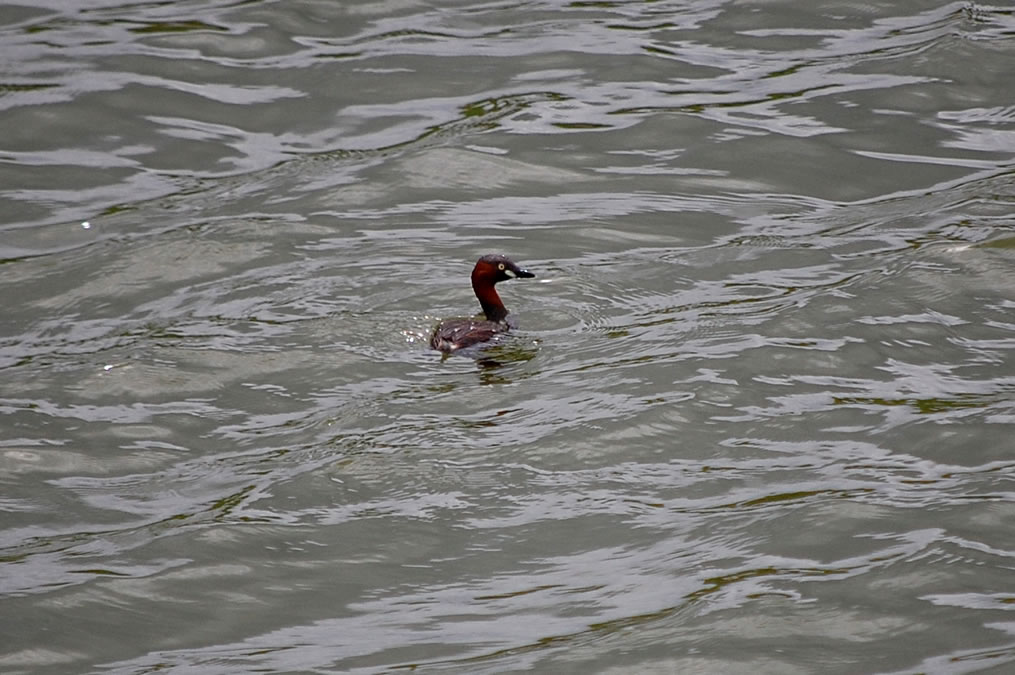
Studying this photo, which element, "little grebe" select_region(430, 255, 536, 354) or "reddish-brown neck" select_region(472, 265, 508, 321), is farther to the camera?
"reddish-brown neck" select_region(472, 265, 508, 321)

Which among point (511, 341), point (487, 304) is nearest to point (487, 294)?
point (487, 304)

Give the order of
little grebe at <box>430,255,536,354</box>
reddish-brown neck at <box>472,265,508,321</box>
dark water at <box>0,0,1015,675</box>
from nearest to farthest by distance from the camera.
→ dark water at <box>0,0,1015,675</box> → little grebe at <box>430,255,536,354</box> → reddish-brown neck at <box>472,265,508,321</box>

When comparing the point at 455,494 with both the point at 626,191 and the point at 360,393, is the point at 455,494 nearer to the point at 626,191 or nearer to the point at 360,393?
the point at 360,393

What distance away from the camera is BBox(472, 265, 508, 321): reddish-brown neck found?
27.8ft

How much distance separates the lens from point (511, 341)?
835 cm

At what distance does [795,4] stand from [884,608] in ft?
30.5

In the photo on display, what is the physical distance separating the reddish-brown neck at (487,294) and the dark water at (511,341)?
0.19m

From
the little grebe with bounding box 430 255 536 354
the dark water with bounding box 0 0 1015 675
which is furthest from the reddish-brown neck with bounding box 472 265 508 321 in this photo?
the dark water with bounding box 0 0 1015 675

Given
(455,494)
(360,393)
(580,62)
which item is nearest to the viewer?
(455,494)

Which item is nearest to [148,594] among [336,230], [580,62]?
[336,230]

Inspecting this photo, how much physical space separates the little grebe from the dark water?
0.18 m

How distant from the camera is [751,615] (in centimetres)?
558

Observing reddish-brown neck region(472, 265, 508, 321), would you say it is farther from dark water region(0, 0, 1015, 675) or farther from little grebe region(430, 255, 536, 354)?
dark water region(0, 0, 1015, 675)

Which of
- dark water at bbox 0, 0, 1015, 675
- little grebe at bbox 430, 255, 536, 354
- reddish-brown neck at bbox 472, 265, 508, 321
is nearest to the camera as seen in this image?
dark water at bbox 0, 0, 1015, 675
